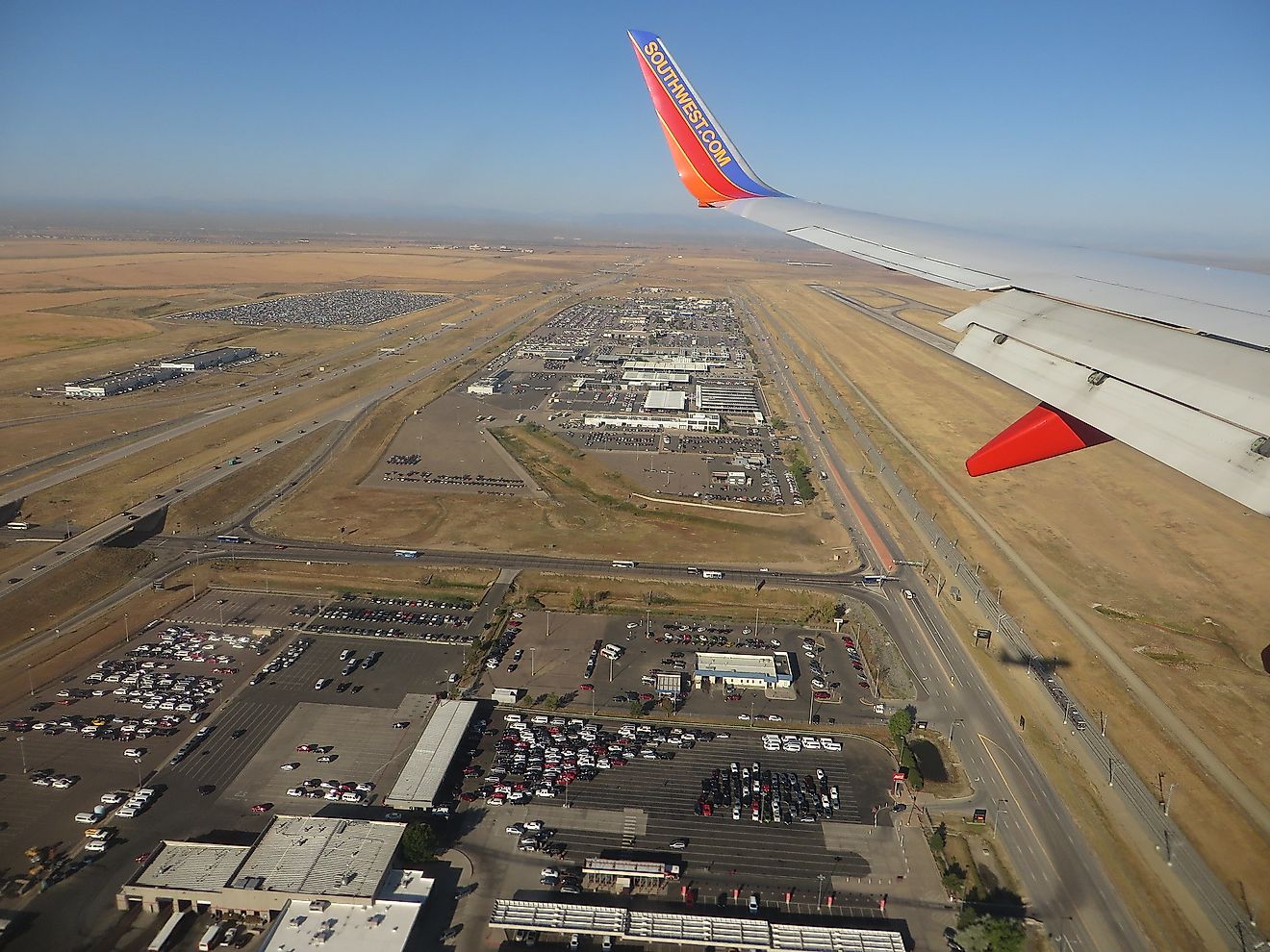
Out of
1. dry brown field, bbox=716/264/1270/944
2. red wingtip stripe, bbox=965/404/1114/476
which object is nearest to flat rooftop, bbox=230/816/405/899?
red wingtip stripe, bbox=965/404/1114/476

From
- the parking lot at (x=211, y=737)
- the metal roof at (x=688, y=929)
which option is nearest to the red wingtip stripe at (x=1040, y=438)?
the metal roof at (x=688, y=929)

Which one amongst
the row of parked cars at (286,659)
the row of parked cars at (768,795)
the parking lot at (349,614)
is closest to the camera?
the row of parked cars at (768,795)

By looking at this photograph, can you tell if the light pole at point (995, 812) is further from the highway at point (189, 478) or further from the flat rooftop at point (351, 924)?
the highway at point (189, 478)

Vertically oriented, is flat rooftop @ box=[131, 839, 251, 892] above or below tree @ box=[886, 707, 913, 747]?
below

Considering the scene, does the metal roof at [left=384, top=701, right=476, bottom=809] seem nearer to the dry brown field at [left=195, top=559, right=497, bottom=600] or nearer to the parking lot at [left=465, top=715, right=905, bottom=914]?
the parking lot at [left=465, top=715, right=905, bottom=914]

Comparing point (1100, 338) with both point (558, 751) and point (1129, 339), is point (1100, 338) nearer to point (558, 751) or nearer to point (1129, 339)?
point (1129, 339)

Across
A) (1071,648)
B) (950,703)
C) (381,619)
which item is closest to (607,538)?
(381,619)
